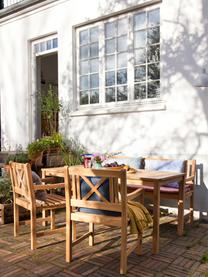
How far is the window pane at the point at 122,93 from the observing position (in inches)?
240

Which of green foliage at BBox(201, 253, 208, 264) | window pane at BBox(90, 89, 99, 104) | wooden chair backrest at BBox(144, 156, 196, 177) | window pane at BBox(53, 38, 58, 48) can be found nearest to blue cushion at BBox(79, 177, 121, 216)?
green foliage at BBox(201, 253, 208, 264)

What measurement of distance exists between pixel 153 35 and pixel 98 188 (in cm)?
352

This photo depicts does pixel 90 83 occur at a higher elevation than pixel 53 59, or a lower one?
lower

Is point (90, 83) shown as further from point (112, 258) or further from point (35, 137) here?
point (112, 258)

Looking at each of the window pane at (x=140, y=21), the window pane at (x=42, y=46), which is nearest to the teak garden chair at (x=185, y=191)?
the window pane at (x=140, y=21)

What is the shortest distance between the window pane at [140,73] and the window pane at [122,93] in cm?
30

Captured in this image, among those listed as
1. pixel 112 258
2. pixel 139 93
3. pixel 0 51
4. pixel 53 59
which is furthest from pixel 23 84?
pixel 112 258

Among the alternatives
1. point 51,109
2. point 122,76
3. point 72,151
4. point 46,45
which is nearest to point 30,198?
point 72,151

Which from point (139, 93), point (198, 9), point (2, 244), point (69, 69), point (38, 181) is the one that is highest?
point (198, 9)

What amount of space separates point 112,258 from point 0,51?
673cm

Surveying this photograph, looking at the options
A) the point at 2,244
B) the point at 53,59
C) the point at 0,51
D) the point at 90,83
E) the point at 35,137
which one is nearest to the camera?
the point at 2,244

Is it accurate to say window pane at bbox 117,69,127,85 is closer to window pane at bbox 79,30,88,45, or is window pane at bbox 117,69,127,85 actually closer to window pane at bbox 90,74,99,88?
window pane at bbox 90,74,99,88

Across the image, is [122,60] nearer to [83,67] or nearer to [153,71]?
[153,71]

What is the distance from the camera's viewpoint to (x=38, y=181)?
4.04 metres
